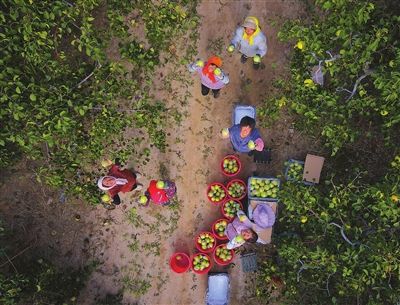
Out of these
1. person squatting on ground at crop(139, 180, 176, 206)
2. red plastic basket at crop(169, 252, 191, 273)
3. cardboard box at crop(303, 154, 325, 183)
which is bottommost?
red plastic basket at crop(169, 252, 191, 273)

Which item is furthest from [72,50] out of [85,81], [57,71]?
[57,71]

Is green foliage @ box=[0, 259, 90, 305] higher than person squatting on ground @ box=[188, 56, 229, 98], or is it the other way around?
person squatting on ground @ box=[188, 56, 229, 98]

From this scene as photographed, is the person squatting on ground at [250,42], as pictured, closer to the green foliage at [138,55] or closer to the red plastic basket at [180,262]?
the green foliage at [138,55]

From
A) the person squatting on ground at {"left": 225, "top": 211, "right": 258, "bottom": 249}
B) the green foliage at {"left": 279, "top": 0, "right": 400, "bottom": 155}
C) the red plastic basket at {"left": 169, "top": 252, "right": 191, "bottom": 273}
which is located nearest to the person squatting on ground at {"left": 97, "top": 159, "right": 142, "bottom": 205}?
the red plastic basket at {"left": 169, "top": 252, "right": 191, "bottom": 273}

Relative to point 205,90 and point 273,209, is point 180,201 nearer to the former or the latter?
point 273,209

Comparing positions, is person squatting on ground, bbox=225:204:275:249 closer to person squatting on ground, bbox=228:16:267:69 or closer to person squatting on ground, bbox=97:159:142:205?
person squatting on ground, bbox=97:159:142:205

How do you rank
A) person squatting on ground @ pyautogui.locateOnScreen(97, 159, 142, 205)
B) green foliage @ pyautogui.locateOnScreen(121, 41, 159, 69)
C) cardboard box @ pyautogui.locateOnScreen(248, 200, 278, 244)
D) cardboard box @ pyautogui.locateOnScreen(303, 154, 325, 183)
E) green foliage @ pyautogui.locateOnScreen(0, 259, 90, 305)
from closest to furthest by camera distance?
1. green foliage @ pyautogui.locateOnScreen(0, 259, 90, 305)
2. green foliage @ pyautogui.locateOnScreen(121, 41, 159, 69)
3. person squatting on ground @ pyautogui.locateOnScreen(97, 159, 142, 205)
4. cardboard box @ pyautogui.locateOnScreen(248, 200, 278, 244)
5. cardboard box @ pyautogui.locateOnScreen(303, 154, 325, 183)

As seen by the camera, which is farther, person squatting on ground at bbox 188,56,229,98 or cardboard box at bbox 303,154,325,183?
cardboard box at bbox 303,154,325,183

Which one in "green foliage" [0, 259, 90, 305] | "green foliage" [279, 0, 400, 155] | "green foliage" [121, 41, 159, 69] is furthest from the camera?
"green foliage" [121, 41, 159, 69]
